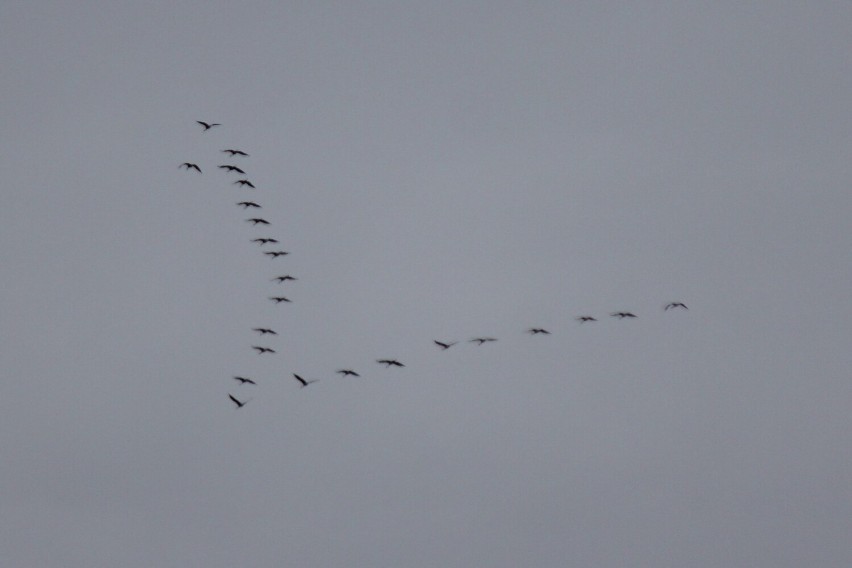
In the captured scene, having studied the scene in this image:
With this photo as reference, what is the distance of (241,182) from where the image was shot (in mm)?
134250
